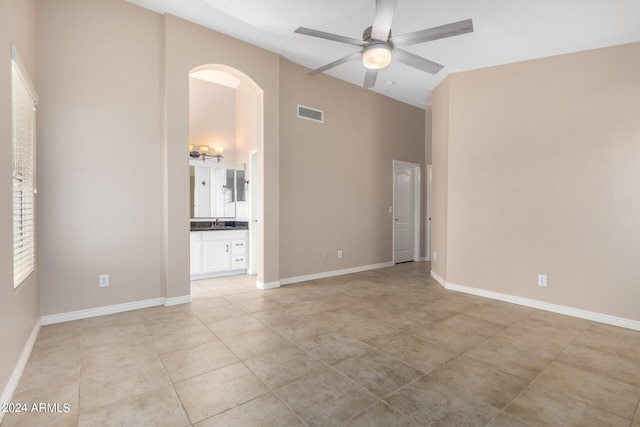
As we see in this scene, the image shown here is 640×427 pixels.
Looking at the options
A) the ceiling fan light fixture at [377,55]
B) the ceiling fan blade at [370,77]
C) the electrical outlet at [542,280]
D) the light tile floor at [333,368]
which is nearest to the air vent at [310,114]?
the ceiling fan blade at [370,77]

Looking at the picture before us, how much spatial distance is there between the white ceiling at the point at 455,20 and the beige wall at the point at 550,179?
0.25 meters

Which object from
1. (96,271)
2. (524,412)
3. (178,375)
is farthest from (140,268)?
(524,412)

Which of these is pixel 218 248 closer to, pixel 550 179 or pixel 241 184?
pixel 241 184

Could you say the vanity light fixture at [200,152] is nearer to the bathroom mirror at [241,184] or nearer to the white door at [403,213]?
the bathroom mirror at [241,184]

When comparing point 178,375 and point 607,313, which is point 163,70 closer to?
point 178,375

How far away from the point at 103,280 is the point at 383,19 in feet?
12.1

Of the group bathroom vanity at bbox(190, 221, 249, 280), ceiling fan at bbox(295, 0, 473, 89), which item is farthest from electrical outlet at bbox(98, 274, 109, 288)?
ceiling fan at bbox(295, 0, 473, 89)

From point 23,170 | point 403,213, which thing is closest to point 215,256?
point 23,170

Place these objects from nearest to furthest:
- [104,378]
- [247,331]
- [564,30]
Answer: [104,378]
[247,331]
[564,30]

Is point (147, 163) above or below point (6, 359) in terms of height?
above

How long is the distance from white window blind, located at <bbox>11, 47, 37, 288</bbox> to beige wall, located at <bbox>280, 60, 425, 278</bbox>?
2.73 meters

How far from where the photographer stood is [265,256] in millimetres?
4359

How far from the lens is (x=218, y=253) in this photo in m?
5.12

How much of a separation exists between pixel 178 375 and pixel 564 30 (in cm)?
476
